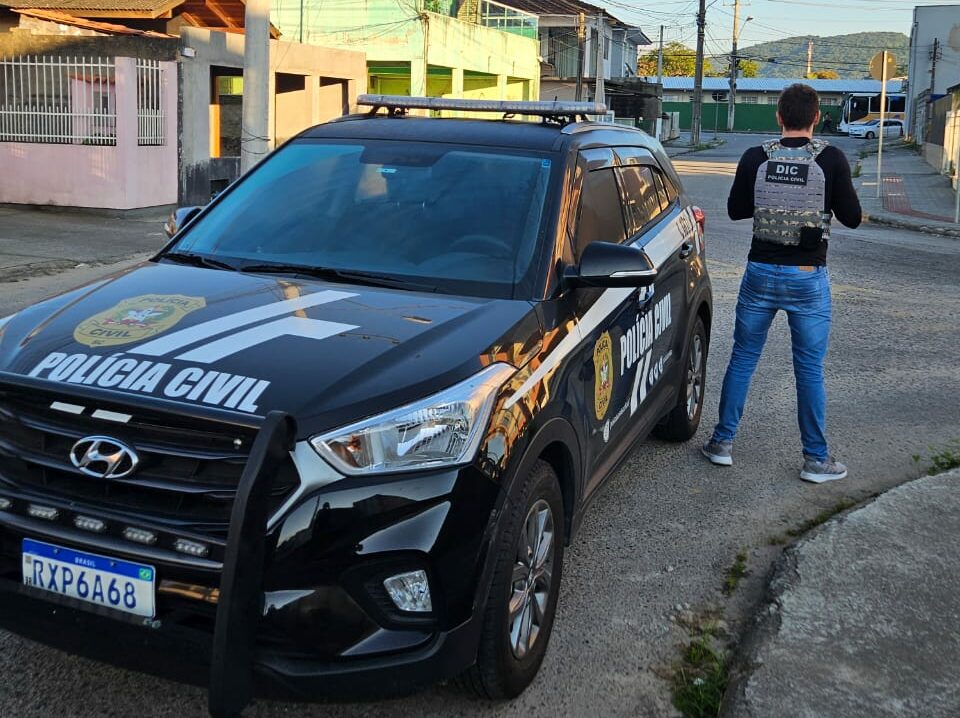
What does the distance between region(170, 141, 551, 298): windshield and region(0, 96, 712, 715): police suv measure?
2 cm

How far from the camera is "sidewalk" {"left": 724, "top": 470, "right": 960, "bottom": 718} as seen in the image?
3316 millimetres

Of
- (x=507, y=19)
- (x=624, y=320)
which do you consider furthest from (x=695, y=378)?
(x=507, y=19)

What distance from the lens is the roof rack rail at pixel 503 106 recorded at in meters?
4.54

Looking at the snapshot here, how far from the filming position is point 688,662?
3635 mm

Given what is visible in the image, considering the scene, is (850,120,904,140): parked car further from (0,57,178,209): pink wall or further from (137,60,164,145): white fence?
(0,57,178,209): pink wall

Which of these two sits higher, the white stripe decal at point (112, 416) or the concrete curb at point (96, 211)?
the white stripe decal at point (112, 416)

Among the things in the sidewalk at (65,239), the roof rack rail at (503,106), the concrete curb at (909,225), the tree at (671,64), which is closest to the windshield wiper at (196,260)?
the roof rack rail at (503,106)

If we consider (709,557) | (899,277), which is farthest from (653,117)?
(709,557)

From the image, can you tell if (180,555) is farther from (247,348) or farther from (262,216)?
(262,216)

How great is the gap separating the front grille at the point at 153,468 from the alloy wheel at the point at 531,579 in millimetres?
835

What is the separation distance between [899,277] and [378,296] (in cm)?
1036

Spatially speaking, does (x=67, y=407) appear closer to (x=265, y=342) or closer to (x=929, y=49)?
(x=265, y=342)

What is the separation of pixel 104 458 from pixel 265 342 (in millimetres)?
559

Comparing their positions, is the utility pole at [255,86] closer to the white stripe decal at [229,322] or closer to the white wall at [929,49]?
the white stripe decal at [229,322]
